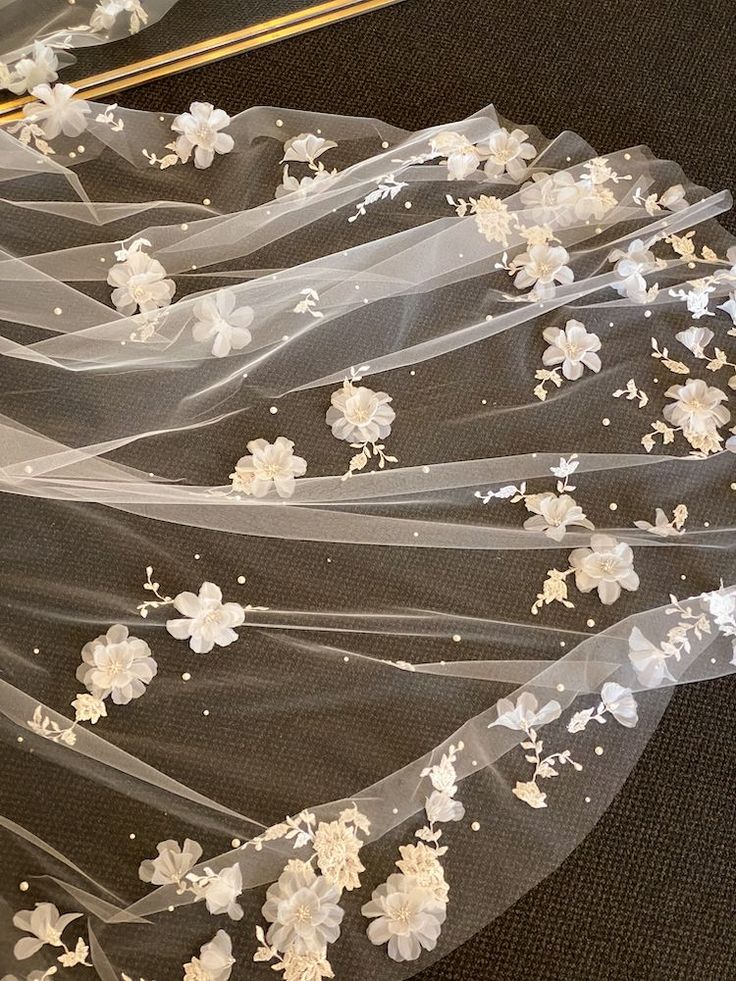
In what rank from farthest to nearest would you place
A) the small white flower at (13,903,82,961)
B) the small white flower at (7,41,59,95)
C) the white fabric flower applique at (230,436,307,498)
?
1. the small white flower at (7,41,59,95)
2. the white fabric flower applique at (230,436,307,498)
3. the small white flower at (13,903,82,961)

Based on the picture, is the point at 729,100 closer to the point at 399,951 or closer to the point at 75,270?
the point at 75,270

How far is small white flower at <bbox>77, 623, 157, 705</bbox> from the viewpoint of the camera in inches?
40.8

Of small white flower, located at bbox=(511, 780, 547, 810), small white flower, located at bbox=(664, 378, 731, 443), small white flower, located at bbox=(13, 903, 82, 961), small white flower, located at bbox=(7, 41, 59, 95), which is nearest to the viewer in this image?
small white flower, located at bbox=(13, 903, 82, 961)

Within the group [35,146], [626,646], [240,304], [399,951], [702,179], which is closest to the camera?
[399,951]

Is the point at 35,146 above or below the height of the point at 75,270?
above

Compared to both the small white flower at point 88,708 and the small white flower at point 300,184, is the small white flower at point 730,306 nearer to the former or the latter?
the small white flower at point 300,184

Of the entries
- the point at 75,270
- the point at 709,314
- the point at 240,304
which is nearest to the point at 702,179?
the point at 709,314

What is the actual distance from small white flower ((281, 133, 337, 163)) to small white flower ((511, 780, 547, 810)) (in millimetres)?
865

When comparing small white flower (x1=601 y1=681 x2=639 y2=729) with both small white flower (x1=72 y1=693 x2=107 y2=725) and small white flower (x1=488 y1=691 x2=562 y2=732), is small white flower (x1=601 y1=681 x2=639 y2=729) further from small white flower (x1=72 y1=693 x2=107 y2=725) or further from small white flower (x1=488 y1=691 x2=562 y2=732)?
small white flower (x1=72 y1=693 x2=107 y2=725)

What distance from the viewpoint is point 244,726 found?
40.9 inches

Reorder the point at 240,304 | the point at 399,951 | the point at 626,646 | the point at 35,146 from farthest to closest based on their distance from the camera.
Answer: the point at 35,146 < the point at 240,304 < the point at 626,646 < the point at 399,951

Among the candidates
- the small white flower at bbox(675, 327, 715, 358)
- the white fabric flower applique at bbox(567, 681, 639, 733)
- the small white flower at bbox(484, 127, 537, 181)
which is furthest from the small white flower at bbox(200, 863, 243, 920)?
the small white flower at bbox(484, 127, 537, 181)

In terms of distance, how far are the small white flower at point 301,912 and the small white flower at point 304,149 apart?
91 cm

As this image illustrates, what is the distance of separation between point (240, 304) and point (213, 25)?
62 cm
